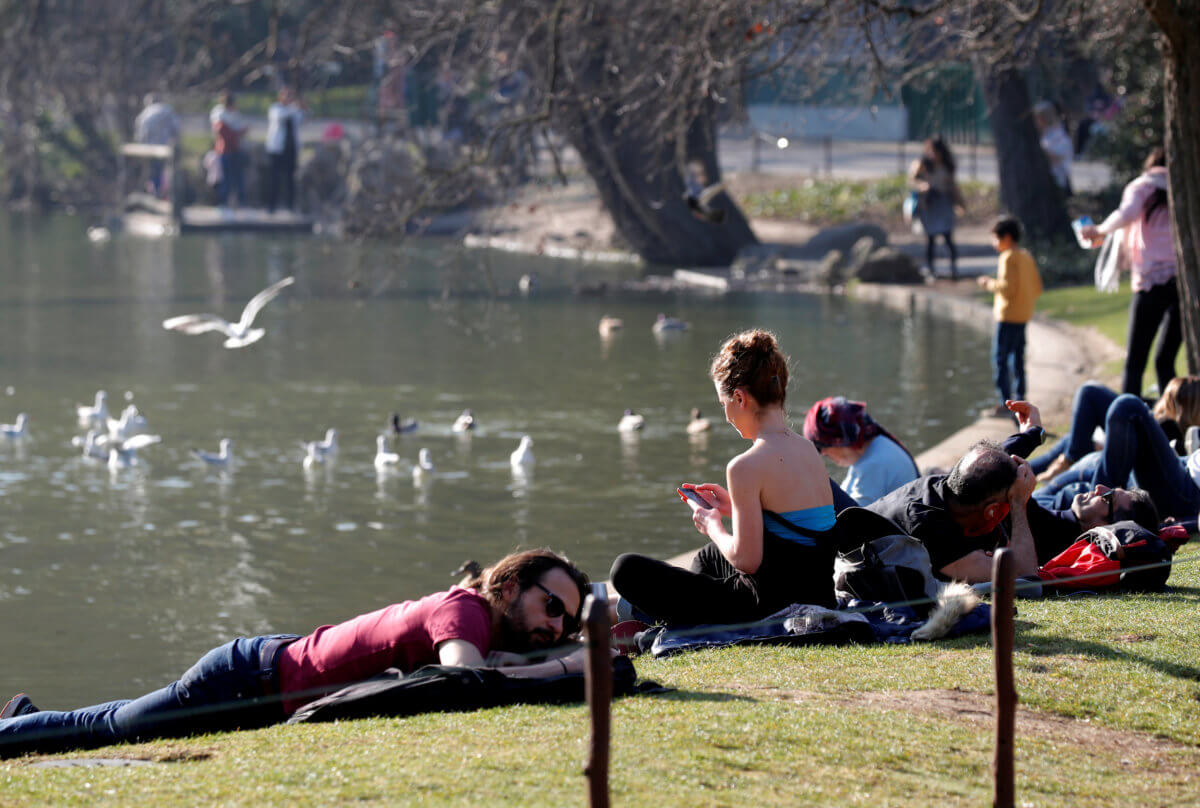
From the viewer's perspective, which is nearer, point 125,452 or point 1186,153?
point 1186,153

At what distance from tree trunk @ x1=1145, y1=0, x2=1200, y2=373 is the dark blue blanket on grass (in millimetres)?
4978

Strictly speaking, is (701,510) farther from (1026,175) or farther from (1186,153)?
(1026,175)

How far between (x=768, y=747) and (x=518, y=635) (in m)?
0.97

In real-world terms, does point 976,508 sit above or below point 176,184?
below

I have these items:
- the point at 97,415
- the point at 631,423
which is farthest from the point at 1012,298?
the point at 97,415

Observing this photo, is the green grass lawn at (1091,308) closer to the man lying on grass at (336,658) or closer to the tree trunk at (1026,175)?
the tree trunk at (1026,175)

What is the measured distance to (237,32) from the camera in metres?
42.6

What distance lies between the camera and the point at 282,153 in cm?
3416

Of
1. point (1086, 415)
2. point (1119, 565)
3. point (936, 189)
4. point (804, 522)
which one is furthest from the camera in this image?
→ point (936, 189)

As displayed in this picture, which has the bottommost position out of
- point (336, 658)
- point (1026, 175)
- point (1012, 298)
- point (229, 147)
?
point (336, 658)

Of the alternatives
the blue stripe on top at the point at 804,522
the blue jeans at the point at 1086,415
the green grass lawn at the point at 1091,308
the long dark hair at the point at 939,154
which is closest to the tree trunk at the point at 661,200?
the long dark hair at the point at 939,154

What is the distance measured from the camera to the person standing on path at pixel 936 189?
2127cm

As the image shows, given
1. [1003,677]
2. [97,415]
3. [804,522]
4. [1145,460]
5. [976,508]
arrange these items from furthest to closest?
[97,415] < [1145,460] < [976,508] < [804,522] < [1003,677]

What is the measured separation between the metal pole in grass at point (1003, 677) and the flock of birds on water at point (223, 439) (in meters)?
8.27
